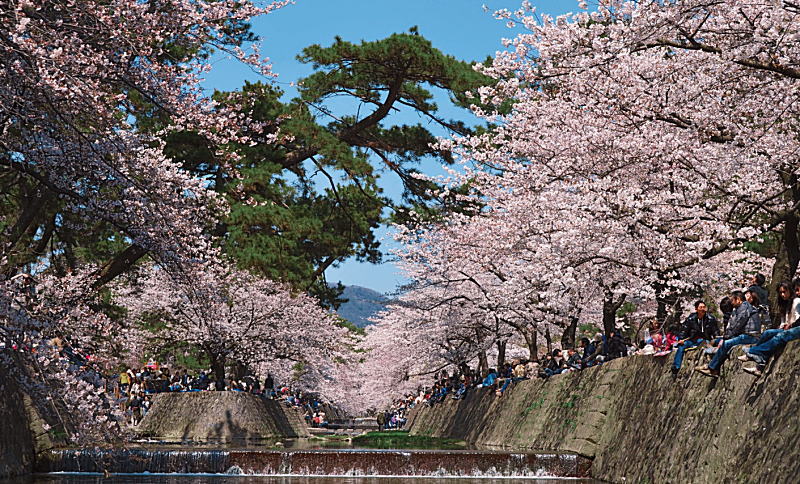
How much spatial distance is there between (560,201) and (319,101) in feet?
24.1

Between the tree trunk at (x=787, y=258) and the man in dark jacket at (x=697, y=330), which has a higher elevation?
the tree trunk at (x=787, y=258)

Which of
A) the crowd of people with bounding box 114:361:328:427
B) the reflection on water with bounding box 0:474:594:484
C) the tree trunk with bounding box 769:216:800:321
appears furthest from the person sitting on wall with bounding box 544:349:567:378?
the crowd of people with bounding box 114:361:328:427

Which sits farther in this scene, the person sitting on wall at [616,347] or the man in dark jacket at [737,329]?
the person sitting on wall at [616,347]

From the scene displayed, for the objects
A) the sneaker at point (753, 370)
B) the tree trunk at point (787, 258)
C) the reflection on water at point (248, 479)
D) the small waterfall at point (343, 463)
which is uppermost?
the tree trunk at point (787, 258)

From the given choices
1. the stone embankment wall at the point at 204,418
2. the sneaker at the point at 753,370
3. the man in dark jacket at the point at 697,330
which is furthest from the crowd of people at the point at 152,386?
the sneaker at the point at 753,370

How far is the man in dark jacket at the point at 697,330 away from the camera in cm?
1082

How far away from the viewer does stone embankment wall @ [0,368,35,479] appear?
1224 centimetres

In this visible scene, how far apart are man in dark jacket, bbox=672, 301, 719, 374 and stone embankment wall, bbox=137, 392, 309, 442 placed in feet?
64.8

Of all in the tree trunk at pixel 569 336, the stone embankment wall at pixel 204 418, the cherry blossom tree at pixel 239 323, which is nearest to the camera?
the tree trunk at pixel 569 336

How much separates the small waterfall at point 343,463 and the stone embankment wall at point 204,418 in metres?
12.0

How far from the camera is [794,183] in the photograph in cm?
1272

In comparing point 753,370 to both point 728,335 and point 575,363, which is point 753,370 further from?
point 575,363

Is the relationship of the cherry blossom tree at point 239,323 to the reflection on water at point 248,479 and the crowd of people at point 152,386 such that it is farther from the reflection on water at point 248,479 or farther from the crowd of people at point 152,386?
the reflection on water at point 248,479

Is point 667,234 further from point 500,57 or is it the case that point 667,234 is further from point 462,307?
point 462,307
